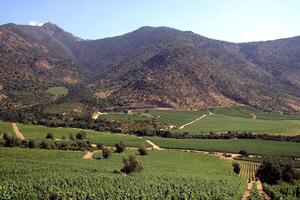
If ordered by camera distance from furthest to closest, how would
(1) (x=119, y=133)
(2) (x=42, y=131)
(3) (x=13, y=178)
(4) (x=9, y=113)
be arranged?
1. (4) (x=9, y=113)
2. (1) (x=119, y=133)
3. (2) (x=42, y=131)
4. (3) (x=13, y=178)

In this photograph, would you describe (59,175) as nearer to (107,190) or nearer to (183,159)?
(107,190)

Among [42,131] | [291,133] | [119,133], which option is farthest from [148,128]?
[291,133]

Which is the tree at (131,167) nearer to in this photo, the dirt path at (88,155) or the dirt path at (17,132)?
the dirt path at (88,155)

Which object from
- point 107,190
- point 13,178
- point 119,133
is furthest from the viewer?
point 119,133

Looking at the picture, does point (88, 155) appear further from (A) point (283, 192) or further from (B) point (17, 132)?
(A) point (283, 192)

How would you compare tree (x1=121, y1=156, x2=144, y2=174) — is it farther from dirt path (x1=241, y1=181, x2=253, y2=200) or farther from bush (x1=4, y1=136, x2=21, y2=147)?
bush (x1=4, y1=136, x2=21, y2=147)

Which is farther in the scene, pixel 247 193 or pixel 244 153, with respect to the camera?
pixel 244 153

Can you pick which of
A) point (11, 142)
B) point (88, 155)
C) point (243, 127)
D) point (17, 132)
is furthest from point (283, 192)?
point (243, 127)
